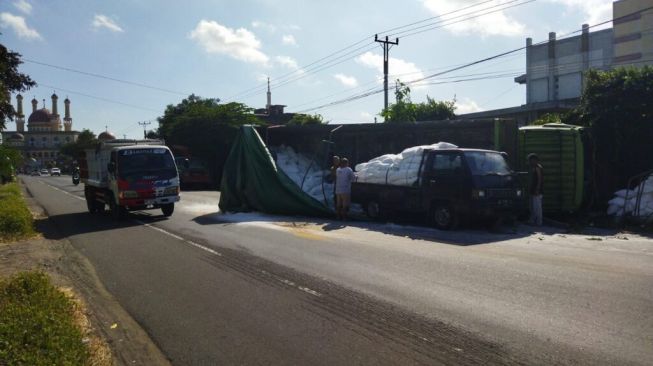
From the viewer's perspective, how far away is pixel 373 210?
612 inches

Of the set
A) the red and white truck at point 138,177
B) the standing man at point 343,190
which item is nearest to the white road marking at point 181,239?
the red and white truck at point 138,177

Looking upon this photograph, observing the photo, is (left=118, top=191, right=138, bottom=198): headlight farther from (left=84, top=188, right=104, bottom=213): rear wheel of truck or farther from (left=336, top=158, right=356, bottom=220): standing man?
(left=336, top=158, right=356, bottom=220): standing man

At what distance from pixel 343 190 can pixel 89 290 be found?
8.61 meters

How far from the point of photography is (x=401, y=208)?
14266mm

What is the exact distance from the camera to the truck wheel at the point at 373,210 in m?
15.3

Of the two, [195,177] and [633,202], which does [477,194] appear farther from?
[195,177]

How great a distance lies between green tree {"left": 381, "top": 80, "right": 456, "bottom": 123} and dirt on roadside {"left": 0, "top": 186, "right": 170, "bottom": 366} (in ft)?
64.2

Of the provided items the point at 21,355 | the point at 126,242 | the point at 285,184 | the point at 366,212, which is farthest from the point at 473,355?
the point at 285,184

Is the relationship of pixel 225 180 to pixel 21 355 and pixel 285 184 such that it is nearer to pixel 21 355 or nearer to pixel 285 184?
pixel 285 184

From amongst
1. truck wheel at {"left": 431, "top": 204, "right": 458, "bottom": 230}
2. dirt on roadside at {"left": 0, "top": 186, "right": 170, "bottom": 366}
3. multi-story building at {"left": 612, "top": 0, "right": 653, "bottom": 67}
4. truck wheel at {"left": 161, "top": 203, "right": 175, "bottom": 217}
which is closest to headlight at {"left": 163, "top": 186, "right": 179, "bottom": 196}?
truck wheel at {"left": 161, "top": 203, "right": 175, "bottom": 217}

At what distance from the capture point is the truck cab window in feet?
42.3

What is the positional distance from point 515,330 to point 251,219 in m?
11.3

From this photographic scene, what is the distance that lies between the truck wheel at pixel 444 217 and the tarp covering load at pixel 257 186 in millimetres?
3757

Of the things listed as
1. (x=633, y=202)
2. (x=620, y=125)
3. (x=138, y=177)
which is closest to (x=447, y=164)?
(x=633, y=202)
